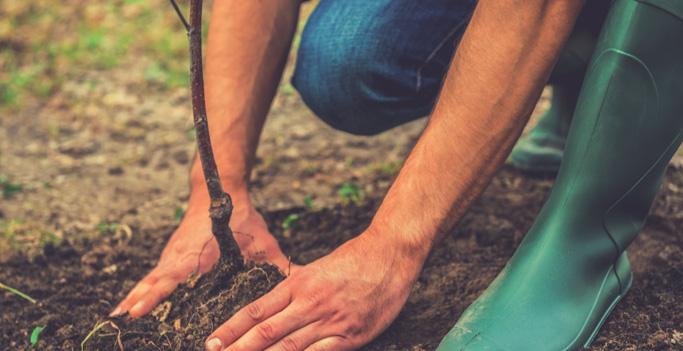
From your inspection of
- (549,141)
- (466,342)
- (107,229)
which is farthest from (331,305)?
(549,141)

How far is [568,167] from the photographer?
151 centimetres

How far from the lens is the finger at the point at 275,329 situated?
1.47 meters

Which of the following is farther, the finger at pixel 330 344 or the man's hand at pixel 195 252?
the man's hand at pixel 195 252

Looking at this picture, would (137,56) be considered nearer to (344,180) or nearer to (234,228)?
(344,180)

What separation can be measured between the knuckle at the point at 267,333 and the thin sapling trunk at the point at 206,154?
0.22 meters

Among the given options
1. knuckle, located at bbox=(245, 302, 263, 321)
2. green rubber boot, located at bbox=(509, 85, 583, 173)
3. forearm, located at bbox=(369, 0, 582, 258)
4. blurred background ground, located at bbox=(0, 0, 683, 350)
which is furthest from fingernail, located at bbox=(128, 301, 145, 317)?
green rubber boot, located at bbox=(509, 85, 583, 173)

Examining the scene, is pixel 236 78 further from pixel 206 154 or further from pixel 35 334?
pixel 35 334

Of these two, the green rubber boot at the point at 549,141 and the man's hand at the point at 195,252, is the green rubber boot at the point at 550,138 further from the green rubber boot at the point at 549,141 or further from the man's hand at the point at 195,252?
the man's hand at the point at 195,252

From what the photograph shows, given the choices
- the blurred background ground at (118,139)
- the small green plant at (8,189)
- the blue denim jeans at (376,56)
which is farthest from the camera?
the small green plant at (8,189)

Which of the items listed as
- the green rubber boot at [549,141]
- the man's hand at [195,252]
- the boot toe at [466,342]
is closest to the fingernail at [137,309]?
the man's hand at [195,252]

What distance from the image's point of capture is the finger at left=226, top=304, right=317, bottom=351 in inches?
57.9

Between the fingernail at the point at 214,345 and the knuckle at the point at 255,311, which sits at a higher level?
Answer: the knuckle at the point at 255,311

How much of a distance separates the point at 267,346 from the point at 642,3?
2.94 feet

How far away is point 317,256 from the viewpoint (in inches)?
82.4
